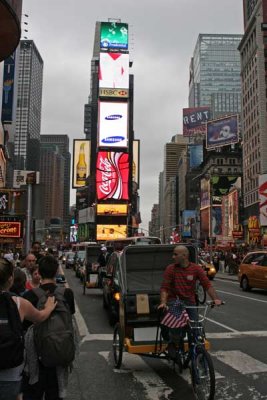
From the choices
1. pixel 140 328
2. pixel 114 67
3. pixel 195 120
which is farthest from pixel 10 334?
pixel 195 120

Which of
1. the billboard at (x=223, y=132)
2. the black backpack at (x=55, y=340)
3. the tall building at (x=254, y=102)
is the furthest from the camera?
the billboard at (x=223, y=132)

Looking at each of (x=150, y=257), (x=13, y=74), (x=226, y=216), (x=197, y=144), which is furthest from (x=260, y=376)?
(x=197, y=144)

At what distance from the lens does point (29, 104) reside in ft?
443

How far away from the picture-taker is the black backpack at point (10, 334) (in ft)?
11.0

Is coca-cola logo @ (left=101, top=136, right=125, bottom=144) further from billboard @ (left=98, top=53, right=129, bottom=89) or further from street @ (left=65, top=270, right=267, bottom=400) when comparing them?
street @ (left=65, top=270, right=267, bottom=400)

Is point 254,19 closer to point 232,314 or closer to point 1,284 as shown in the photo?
point 232,314

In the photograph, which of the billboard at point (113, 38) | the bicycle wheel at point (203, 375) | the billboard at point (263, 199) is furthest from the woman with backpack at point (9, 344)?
the billboard at point (113, 38)

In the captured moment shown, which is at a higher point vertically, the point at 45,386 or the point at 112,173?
the point at 112,173

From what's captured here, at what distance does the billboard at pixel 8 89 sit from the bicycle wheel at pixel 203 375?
153 feet

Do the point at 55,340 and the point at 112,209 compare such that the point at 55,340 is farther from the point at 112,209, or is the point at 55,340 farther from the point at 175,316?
the point at 112,209

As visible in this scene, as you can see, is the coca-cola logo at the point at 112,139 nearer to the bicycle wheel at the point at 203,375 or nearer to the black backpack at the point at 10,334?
the bicycle wheel at the point at 203,375

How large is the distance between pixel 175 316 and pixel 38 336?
2.57m

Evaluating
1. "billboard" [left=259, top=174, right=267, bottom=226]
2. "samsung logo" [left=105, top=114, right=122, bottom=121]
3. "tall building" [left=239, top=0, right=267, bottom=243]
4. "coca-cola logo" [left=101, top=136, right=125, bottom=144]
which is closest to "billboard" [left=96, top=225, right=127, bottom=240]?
"coca-cola logo" [left=101, top=136, right=125, bottom=144]

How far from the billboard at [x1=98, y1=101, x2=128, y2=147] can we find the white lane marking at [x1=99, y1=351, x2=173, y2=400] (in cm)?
8065
